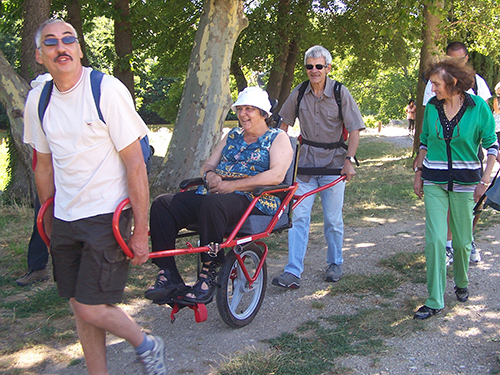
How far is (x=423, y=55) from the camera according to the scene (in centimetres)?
1321

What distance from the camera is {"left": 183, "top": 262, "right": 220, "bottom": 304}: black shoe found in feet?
12.8

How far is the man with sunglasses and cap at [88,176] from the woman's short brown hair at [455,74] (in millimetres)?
2443

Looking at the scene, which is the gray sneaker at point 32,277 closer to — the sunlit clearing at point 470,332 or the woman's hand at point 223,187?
the woman's hand at point 223,187

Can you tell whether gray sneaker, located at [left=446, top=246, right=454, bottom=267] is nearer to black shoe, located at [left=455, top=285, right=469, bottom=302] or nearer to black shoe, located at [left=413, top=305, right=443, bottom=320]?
black shoe, located at [left=455, top=285, right=469, bottom=302]

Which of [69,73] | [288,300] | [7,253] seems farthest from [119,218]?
[7,253]

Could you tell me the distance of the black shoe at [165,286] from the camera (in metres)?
3.75

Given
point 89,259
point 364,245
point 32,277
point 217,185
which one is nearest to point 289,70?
point 364,245

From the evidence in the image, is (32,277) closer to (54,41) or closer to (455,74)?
(54,41)

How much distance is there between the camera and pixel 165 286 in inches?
150

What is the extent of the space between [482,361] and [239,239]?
70.9 inches

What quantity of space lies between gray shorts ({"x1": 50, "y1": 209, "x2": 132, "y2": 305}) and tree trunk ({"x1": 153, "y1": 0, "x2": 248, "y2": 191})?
6.06m

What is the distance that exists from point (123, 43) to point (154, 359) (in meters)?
11.9

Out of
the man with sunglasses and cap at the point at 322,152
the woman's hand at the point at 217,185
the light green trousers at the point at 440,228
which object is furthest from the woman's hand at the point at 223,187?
the light green trousers at the point at 440,228

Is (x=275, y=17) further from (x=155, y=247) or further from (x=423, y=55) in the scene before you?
(x=155, y=247)
